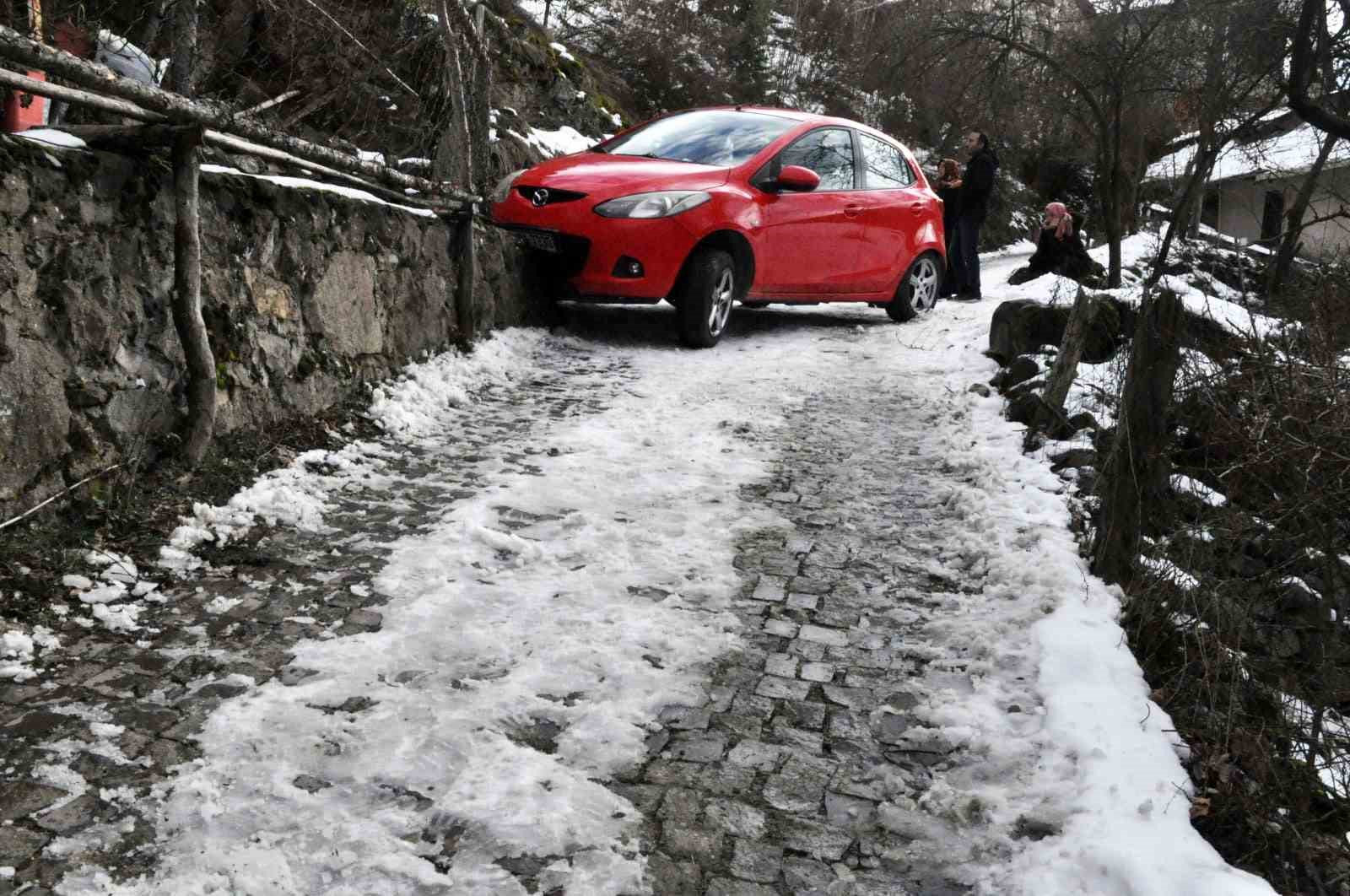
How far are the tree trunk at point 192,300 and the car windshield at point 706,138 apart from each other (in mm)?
4672

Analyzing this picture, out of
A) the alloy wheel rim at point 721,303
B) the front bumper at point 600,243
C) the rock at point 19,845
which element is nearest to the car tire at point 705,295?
the alloy wheel rim at point 721,303

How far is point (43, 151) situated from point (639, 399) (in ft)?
12.3

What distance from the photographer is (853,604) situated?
431 centimetres

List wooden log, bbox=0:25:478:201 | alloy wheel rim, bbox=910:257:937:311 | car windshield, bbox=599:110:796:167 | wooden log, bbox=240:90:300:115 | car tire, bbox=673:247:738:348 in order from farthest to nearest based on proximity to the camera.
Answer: alloy wheel rim, bbox=910:257:937:311, wooden log, bbox=240:90:300:115, car windshield, bbox=599:110:796:167, car tire, bbox=673:247:738:348, wooden log, bbox=0:25:478:201

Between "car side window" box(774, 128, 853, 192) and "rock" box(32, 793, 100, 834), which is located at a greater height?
"car side window" box(774, 128, 853, 192)

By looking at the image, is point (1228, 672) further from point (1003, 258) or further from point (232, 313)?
point (1003, 258)

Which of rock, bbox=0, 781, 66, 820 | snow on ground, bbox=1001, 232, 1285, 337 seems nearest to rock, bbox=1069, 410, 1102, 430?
snow on ground, bbox=1001, 232, 1285, 337

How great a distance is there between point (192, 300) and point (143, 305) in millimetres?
191

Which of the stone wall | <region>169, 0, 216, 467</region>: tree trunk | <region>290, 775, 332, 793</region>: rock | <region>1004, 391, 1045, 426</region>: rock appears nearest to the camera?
<region>290, 775, 332, 793</region>: rock

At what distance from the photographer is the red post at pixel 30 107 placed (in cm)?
527

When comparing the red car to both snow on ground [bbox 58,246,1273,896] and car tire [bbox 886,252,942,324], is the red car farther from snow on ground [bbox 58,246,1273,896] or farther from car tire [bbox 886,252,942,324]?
snow on ground [bbox 58,246,1273,896]

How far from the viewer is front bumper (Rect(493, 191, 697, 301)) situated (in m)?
7.83

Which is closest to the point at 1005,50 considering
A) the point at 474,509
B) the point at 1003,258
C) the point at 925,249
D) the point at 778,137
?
the point at 925,249

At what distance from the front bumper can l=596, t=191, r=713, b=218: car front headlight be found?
0.05 m
